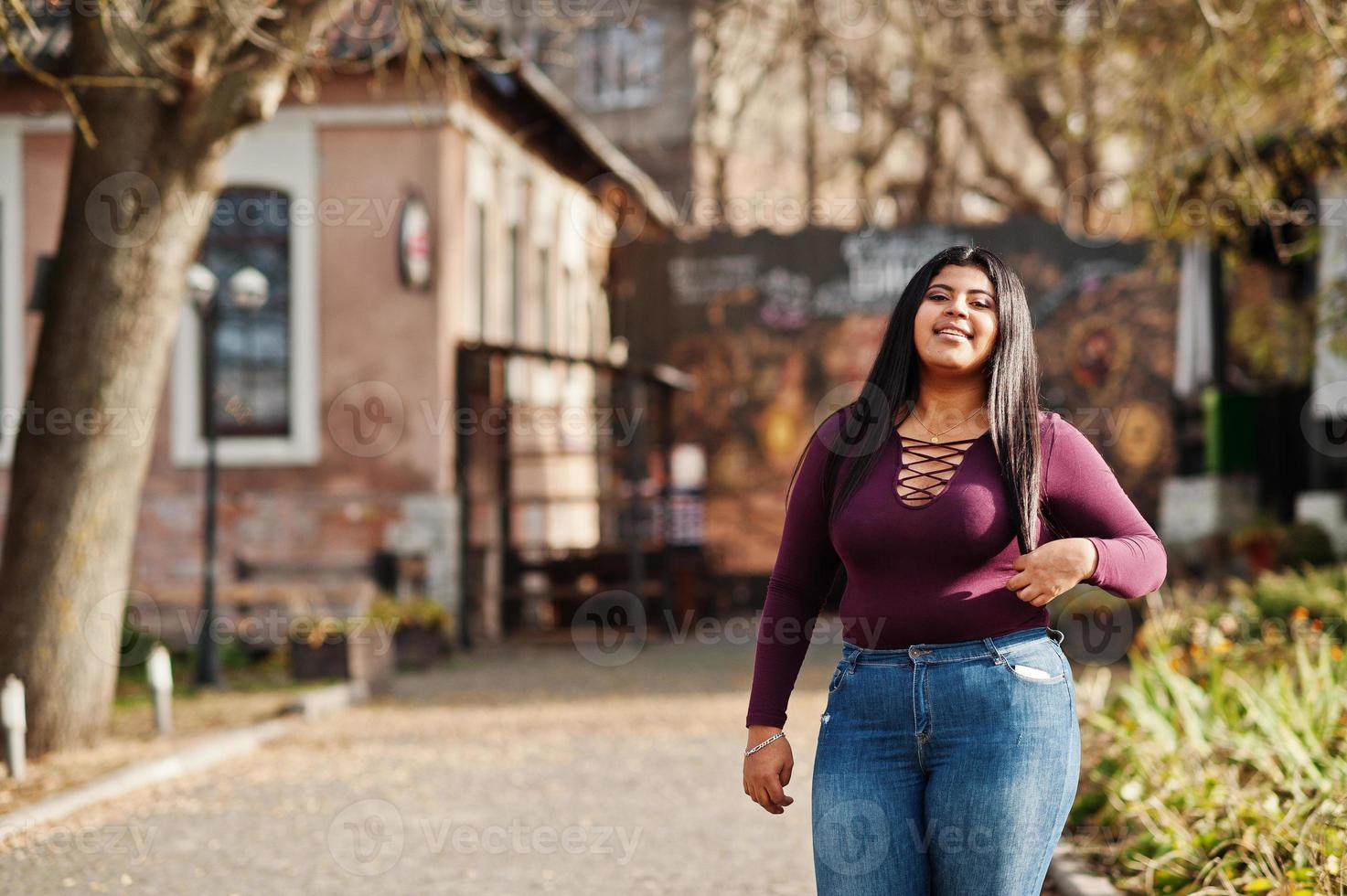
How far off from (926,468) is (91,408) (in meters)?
7.15

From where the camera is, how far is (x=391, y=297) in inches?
688

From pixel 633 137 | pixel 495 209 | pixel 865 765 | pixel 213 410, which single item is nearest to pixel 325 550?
pixel 213 410

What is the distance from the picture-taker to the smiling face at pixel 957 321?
333cm

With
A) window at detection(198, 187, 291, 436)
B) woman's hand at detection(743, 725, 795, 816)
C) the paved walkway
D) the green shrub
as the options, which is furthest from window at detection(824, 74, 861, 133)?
woman's hand at detection(743, 725, 795, 816)

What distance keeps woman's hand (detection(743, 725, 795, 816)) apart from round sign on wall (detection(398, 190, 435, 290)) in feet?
46.9

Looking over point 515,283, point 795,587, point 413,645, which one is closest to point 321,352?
point 413,645

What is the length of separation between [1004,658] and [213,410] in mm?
11858

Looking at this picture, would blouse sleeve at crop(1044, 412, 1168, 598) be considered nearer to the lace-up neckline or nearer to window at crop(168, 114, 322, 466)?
the lace-up neckline

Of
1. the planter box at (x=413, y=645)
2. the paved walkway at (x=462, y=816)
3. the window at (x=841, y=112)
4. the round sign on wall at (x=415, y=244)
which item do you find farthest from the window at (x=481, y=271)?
the window at (x=841, y=112)

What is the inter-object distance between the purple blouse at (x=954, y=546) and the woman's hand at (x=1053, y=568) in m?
0.05

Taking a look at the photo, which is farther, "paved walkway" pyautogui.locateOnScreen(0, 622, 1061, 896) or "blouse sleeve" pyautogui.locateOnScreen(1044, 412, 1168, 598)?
"paved walkway" pyautogui.locateOnScreen(0, 622, 1061, 896)

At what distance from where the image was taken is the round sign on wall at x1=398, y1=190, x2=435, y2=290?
56.3ft

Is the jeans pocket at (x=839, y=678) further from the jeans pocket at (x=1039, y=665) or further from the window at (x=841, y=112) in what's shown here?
the window at (x=841, y=112)

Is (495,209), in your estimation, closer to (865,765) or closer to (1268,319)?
(1268,319)
